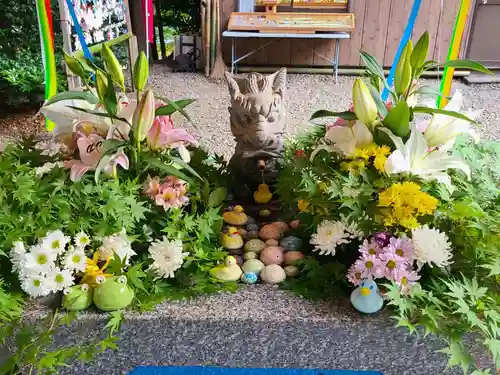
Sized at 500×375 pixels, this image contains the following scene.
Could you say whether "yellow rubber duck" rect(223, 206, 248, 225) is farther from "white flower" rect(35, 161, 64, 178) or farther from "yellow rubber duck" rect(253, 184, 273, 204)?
"white flower" rect(35, 161, 64, 178)

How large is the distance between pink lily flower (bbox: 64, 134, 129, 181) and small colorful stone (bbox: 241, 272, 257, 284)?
33 cm

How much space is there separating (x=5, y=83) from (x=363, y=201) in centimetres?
260

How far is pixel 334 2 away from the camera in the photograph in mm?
3973

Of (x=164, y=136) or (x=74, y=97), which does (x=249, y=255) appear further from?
(x=74, y=97)

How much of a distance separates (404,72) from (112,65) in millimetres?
592

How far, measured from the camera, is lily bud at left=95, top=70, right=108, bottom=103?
0.97 meters

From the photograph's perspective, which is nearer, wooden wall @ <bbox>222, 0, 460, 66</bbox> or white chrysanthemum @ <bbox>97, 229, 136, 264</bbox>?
white chrysanthemum @ <bbox>97, 229, 136, 264</bbox>

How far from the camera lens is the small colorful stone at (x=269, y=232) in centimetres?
111

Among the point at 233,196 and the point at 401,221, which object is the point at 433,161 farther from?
the point at 233,196

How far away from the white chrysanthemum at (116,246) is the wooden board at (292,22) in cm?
311

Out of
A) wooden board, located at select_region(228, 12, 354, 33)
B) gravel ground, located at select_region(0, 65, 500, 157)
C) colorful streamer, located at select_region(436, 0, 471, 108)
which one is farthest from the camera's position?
wooden board, located at select_region(228, 12, 354, 33)

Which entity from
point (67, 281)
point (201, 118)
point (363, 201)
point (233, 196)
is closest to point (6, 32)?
point (201, 118)

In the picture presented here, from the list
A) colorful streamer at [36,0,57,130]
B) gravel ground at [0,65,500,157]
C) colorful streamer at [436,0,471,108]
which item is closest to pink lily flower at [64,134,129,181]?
colorful streamer at [436,0,471,108]

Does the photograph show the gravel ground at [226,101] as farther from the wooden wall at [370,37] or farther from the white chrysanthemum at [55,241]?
the white chrysanthemum at [55,241]
